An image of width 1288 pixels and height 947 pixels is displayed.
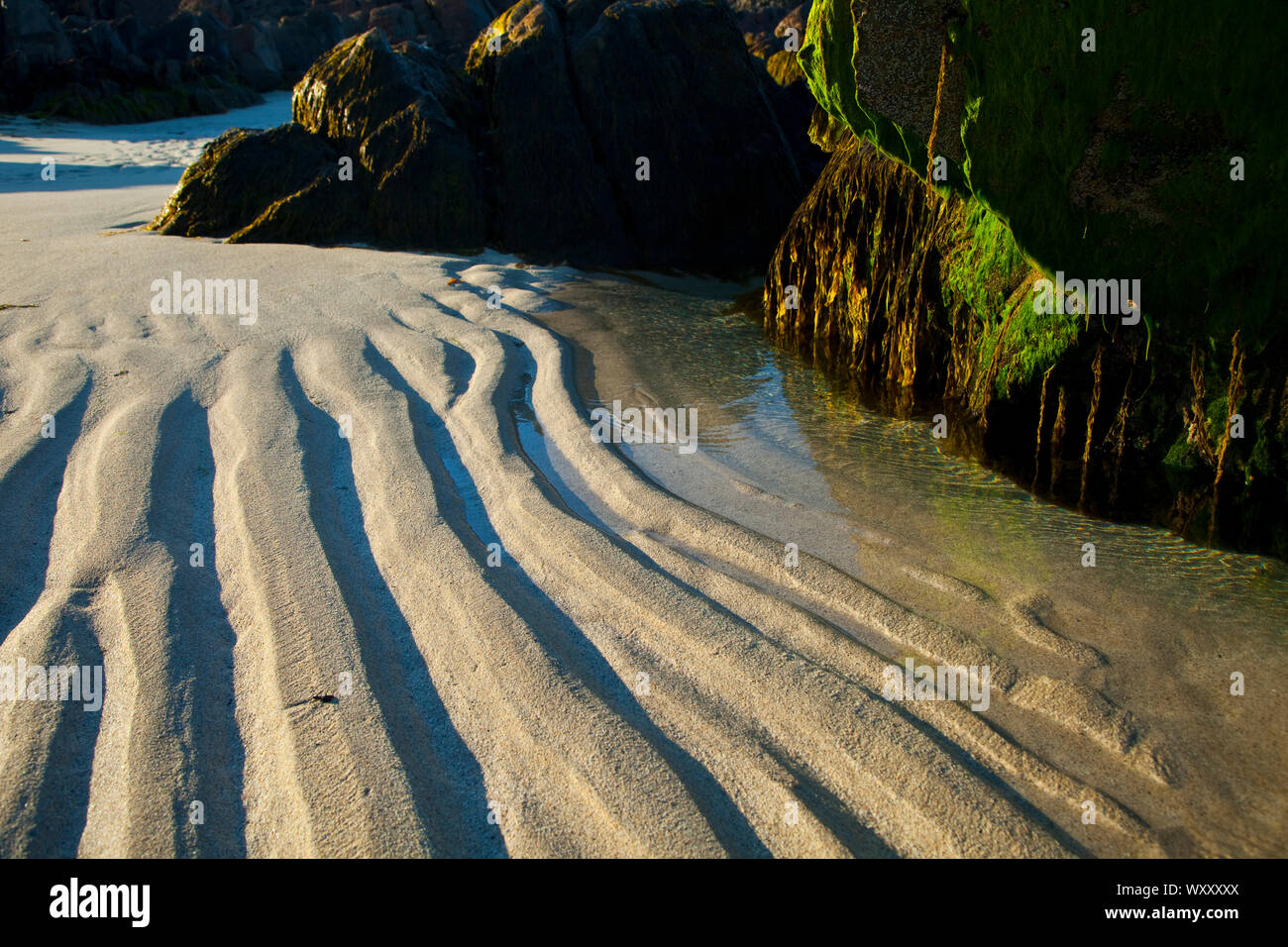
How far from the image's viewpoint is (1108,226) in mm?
3541

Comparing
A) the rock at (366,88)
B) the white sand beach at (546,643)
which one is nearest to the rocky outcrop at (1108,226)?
the white sand beach at (546,643)

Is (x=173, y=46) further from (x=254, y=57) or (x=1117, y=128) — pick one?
(x=1117, y=128)

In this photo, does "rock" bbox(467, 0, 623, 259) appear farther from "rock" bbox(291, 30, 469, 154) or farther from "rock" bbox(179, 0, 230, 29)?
"rock" bbox(179, 0, 230, 29)

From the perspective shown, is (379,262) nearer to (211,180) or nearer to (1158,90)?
(211,180)

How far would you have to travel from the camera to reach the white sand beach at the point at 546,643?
2.27 meters

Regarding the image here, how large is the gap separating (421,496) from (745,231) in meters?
6.20

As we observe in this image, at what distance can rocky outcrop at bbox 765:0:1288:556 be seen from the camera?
130 inches

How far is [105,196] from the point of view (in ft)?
32.9

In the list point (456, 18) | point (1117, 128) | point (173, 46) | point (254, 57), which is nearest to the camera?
point (1117, 128)

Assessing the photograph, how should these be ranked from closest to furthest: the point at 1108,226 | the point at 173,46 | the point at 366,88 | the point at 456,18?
the point at 1108,226
the point at 366,88
the point at 173,46
the point at 456,18

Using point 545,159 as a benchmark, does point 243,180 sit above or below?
below

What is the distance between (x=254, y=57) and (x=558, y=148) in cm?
1663

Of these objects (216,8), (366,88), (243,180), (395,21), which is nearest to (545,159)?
(366,88)
